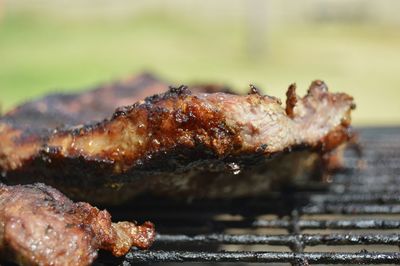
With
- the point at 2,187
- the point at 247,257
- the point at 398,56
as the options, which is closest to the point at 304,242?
the point at 247,257

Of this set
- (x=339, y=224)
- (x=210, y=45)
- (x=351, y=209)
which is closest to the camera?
(x=339, y=224)

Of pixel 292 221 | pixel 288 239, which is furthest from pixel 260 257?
pixel 292 221

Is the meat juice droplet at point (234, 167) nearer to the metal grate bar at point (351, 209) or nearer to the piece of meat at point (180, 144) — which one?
the piece of meat at point (180, 144)

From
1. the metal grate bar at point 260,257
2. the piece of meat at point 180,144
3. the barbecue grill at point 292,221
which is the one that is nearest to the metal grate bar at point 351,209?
the barbecue grill at point 292,221

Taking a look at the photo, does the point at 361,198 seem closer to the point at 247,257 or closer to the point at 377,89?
the point at 247,257

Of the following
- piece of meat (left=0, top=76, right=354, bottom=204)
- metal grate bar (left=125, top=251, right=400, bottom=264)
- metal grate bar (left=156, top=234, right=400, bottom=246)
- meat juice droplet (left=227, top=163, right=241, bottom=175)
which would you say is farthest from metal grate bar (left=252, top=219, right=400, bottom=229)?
meat juice droplet (left=227, top=163, right=241, bottom=175)

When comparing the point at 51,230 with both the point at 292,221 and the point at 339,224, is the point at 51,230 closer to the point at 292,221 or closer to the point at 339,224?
the point at 292,221

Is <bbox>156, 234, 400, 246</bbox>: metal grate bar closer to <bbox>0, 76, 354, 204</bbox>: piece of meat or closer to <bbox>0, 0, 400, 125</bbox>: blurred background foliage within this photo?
<bbox>0, 76, 354, 204</bbox>: piece of meat
